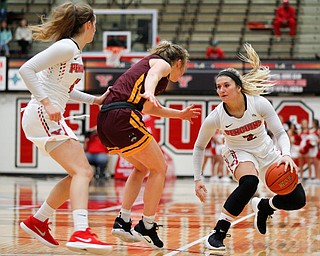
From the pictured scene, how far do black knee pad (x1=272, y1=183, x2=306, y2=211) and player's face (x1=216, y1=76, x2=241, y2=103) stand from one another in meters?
1.07

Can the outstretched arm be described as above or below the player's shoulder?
below

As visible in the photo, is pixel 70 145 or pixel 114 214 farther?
pixel 114 214

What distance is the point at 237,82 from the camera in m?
7.09

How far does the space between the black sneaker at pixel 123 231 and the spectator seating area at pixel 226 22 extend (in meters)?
17.0

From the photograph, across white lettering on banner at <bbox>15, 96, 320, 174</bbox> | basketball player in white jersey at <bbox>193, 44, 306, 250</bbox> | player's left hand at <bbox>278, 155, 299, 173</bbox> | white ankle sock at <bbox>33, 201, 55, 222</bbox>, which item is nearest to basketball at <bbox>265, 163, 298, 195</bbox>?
basketball player in white jersey at <bbox>193, 44, 306, 250</bbox>

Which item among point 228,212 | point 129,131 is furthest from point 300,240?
point 129,131

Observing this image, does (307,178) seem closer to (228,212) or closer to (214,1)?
(214,1)

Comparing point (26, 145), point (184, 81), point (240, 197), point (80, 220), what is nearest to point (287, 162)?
point (240, 197)

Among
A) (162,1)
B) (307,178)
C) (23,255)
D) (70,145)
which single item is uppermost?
(162,1)

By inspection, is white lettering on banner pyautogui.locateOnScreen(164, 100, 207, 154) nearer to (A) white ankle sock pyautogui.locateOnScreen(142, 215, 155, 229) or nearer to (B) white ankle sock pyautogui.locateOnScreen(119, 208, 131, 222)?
(B) white ankle sock pyautogui.locateOnScreen(119, 208, 131, 222)

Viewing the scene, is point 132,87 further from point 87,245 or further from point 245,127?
point 87,245

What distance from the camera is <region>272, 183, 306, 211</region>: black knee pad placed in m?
7.30

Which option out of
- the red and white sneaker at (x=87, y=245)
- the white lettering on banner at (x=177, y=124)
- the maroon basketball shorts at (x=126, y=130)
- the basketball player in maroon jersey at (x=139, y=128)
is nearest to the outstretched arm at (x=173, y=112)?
the basketball player in maroon jersey at (x=139, y=128)

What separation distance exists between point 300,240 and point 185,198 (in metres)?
6.40
